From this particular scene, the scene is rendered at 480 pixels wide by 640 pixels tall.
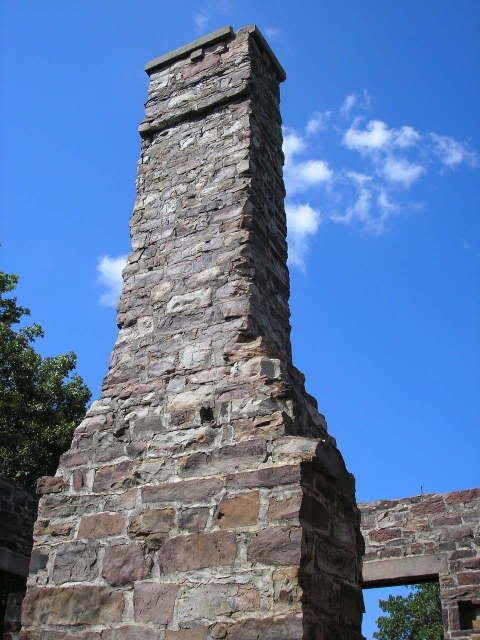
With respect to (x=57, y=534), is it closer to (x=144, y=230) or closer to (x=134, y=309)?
(x=134, y=309)

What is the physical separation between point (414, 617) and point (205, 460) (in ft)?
68.4

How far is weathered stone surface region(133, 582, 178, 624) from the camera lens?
3.29m

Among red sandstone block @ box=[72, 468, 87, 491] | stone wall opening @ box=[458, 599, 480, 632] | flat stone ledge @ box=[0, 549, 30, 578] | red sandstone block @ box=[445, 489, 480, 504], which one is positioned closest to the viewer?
red sandstone block @ box=[72, 468, 87, 491]

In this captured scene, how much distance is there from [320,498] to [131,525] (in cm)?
107

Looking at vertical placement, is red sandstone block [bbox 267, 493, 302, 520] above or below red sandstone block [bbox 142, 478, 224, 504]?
below

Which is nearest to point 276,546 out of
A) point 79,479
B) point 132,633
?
point 132,633

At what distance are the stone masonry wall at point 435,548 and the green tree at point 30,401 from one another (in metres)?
A: 7.68

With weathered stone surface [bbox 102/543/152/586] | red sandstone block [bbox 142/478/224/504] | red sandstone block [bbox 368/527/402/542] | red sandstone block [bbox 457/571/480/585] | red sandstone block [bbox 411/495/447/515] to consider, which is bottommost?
weathered stone surface [bbox 102/543/152/586]

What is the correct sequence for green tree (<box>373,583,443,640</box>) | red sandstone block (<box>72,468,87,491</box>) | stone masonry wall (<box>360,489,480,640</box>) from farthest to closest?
green tree (<box>373,583,443,640</box>)
stone masonry wall (<box>360,489,480,640</box>)
red sandstone block (<box>72,468,87,491</box>)

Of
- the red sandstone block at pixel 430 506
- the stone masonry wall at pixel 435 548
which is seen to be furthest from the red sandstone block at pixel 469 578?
the red sandstone block at pixel 430 506

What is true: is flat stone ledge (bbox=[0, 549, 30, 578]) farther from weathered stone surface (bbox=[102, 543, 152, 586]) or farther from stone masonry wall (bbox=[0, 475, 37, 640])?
weathered stone surface (bbox=[102, 543, 152, 586])

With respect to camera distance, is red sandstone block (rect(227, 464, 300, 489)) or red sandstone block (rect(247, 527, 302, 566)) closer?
red sandstone block (rect(247, 527, 302, 566))

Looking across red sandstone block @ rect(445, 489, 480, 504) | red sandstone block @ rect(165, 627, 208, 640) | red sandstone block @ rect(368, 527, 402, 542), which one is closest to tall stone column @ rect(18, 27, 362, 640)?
red sandstone block @ rect(165, 627, 208, 640)

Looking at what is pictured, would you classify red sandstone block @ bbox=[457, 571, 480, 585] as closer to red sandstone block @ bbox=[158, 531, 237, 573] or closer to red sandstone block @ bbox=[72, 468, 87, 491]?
red sandstone block @ bbox=[158, 531, 237, 573]
